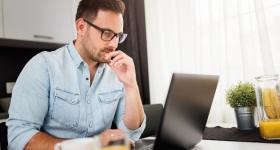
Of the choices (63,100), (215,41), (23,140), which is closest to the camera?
(23,140)

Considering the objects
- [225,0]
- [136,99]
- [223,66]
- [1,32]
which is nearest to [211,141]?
[136,99]

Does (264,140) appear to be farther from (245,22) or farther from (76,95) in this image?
(245,22)

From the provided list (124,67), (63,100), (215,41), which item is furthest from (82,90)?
(215,41)

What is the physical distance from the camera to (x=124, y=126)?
1.32 m

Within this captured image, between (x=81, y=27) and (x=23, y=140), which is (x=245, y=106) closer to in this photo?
(x=81, y=27)

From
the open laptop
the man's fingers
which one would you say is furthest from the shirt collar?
the open laptop

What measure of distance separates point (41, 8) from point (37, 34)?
237 millimetres

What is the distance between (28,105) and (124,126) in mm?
407

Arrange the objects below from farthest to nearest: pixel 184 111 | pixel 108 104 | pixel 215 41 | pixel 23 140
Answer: pixel 215 41
pixel 108 104
pixel 23 140
pixel 184 111

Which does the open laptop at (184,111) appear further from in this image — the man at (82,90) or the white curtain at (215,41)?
the white curtain at (215,41)

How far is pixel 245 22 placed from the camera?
209 cm

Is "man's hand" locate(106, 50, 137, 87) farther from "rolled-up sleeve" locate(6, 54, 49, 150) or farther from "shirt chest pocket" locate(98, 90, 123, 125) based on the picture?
"rolled-up sleeve" locate(6, 54, 49, 150)

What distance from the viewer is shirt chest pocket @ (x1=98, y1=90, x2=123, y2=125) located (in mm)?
1353

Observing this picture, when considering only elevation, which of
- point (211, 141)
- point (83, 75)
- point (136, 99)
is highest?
point (83, 75)
